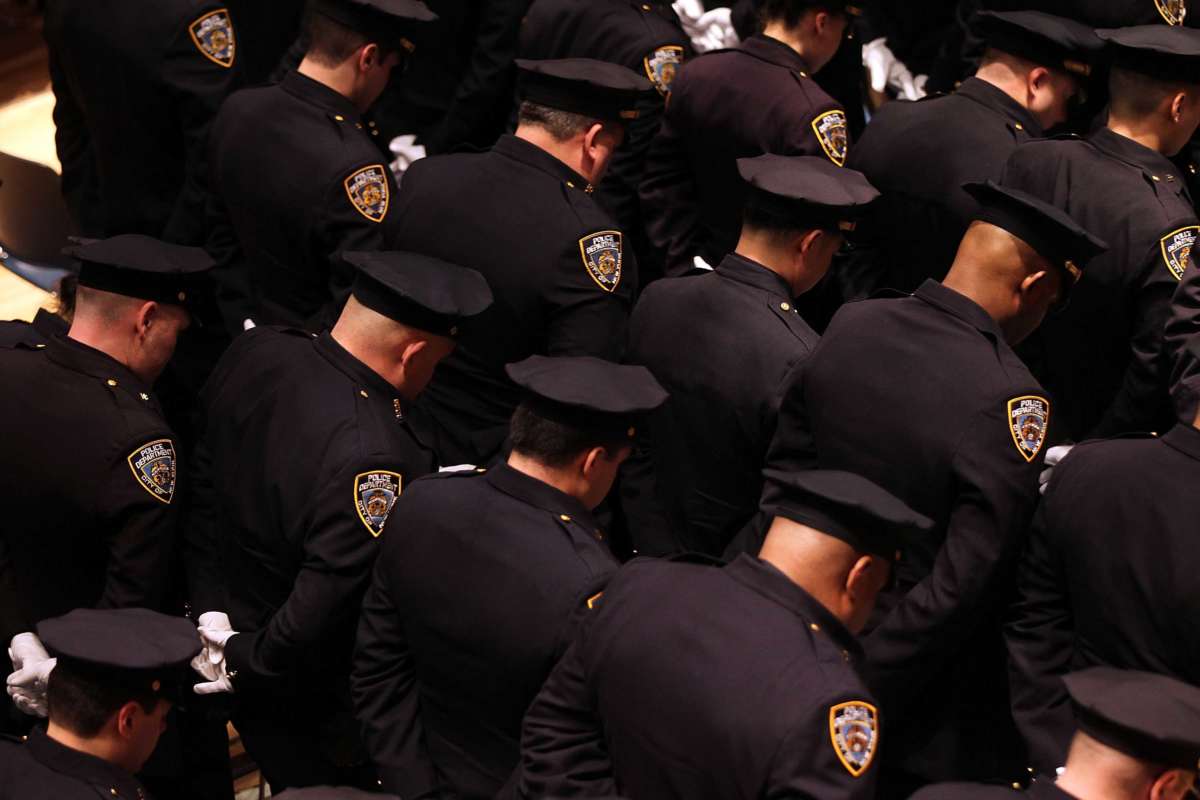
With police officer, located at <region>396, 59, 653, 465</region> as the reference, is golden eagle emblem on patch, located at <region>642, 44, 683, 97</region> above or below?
above

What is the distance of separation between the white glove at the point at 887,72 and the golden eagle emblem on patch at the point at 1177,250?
2027mm

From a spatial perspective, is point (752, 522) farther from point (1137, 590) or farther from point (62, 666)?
point (62, 666)

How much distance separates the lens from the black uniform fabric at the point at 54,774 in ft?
10.5

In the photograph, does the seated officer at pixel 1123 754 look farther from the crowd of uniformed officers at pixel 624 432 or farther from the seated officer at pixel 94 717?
the seated officer at pixel 94 717

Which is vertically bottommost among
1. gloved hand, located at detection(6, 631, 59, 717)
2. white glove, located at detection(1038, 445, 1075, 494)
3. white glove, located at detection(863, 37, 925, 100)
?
gloved hand, located at detection(6, 631, 59, 717)

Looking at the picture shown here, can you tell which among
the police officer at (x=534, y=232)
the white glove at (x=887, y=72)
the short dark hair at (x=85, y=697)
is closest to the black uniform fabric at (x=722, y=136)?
the police officer at (x=534, y=232)

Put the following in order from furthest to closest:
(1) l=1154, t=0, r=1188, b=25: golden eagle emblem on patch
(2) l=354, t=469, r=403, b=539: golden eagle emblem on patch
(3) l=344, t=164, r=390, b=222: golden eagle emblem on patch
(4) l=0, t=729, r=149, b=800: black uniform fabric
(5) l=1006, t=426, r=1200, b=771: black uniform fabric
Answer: (1) l=1154, t=0, r=1188, b=25: golden eagle emblem on patch < (3) l=344, t=164, r=390, b=222: golden eagle emblem on patch < (2) l=354, t=469, r=403, b=539: golden eagle emblem on patch < (4) l=0, t=729, r=149, b=800: black uniform fabric < (5) l=1006, t=426, r=1200, b=771: black uniform fabric

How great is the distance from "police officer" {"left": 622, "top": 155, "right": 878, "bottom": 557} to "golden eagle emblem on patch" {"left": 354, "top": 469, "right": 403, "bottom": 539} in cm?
68

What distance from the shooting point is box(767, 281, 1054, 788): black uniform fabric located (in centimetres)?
332

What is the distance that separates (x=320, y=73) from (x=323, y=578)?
158 cm

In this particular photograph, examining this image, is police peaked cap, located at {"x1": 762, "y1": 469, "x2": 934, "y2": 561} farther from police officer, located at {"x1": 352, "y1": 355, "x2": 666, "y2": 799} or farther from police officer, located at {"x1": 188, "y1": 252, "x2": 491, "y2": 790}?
police officer, located at {"x1": 188, "y1": 252, "x2": 491, "y2": 790}

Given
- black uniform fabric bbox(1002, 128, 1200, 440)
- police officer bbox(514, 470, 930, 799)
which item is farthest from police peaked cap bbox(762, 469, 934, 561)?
black uniform fabric bbox(1002, 128, 1200, 440)

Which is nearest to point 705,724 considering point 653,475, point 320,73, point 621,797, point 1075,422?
point 621,797

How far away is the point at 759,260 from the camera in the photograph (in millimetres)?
3842
